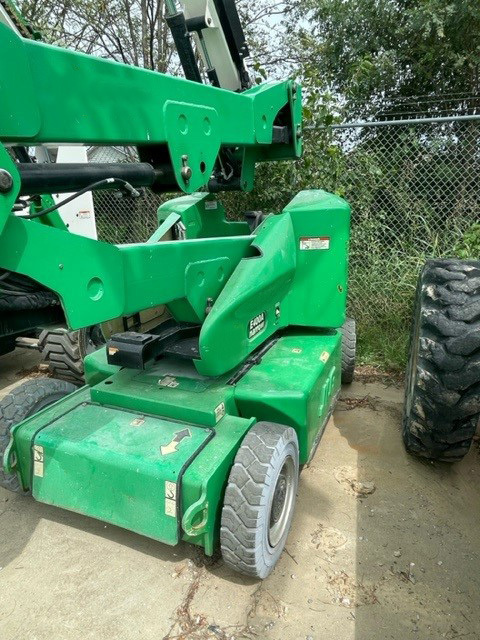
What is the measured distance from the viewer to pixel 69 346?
3850 millimetres

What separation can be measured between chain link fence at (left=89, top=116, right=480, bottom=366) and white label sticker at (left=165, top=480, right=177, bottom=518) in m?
3.28

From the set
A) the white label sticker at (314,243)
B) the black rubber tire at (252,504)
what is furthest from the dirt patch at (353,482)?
the white label sticker at (314,243)

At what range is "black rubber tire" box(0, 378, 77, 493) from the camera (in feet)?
8.07

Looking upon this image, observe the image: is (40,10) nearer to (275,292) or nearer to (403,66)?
(403,66)

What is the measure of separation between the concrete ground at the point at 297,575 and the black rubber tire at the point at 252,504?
0.18 metres

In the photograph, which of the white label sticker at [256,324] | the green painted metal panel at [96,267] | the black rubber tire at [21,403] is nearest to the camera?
the green painted metal panel at [96,267]

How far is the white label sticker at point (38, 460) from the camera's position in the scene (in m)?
2.22

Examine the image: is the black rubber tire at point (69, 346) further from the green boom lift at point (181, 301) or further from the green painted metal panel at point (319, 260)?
the green painted metal panel at point (319, 260)

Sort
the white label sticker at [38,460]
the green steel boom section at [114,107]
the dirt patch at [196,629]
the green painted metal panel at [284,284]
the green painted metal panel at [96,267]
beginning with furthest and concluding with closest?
the green painted metal panel at [284,284], the white label sticker at [38,460], the dirt patch at [196,629], the green painted metal panel at [96,267], the green steel boom section at [114,107]

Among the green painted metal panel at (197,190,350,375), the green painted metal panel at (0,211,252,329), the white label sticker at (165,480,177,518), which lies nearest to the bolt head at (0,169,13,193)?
the green painted metal panel at (0,211,252,329)

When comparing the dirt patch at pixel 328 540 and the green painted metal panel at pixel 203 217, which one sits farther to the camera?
the green painted metal panel at pixel 203 217

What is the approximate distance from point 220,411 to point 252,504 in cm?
48

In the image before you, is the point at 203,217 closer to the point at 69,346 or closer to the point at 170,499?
the point at 69,346

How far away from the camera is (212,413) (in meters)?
2.22
